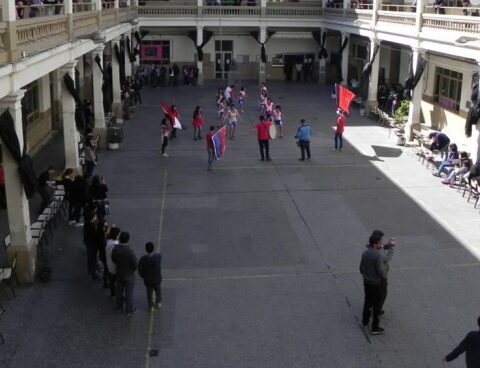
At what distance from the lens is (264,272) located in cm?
1177

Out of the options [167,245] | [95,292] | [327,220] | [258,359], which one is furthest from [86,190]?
[258,359]

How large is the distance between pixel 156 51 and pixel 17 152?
31782 mm

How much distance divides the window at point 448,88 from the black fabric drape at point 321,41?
14594 mm

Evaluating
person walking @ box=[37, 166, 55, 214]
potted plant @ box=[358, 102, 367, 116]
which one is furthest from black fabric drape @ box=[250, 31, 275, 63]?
→ person walking @ box=[37, 166, 55, 214]

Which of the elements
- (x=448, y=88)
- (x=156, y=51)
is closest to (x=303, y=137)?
(x=448, y=88)

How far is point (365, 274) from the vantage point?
9.27 meters

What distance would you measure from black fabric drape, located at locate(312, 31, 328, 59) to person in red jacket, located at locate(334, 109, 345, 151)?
18569mm

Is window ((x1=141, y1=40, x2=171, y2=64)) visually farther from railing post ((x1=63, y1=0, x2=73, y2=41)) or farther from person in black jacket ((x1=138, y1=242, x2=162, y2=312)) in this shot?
person in black jacket ((x1=138, y1=242, x2=162, y2=312))

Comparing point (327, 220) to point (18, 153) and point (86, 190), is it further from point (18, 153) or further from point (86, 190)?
point (18, 153)

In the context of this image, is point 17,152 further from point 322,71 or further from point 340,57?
point 322,71

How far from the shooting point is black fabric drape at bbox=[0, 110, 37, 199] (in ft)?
34.8

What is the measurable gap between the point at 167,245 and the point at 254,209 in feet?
10.1

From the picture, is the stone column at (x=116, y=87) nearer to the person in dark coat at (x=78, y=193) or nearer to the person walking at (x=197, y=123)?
the person walking at (x=197, y=123)

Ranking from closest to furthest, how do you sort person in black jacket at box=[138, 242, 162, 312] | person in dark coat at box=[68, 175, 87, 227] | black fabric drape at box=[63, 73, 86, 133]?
person in black jacket at box=[138, 242, 162, 312] < person in dark coat at box=[68, 175, 87, 227] < black fabric drape at box=[63, 73, 86, 133]
